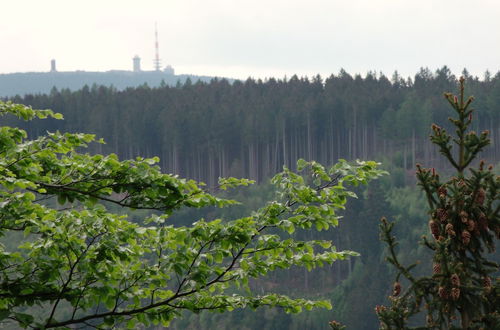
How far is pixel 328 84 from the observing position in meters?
Answer: 140

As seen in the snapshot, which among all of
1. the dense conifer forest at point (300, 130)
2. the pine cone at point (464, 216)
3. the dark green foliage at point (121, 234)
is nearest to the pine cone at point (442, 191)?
the pine cone at point (464, 216)

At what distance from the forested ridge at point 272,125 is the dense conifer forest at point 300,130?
0.55ft

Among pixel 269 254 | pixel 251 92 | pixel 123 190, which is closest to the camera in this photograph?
pixel 123 190

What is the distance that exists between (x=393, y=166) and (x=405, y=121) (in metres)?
7.37

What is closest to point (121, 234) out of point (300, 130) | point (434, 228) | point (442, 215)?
point (434, 228)

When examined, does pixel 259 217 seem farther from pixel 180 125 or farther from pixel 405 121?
pixel 180 125

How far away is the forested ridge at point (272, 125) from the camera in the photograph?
408ft

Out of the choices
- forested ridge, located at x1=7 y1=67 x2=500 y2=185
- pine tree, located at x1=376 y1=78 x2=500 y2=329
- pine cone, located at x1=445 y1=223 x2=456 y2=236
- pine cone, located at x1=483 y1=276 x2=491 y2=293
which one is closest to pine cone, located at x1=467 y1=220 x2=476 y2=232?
pine tree, located at x1=376 y1=78 x2=500 y2=329

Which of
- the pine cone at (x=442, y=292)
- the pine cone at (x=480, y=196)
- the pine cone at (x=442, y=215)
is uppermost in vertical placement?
the pine cone at (x=480, y=196)

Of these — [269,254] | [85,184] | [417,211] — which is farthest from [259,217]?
[417,211]

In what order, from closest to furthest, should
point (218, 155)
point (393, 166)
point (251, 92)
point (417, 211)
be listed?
point (417, 211) < point (393, 166) < point (218, 155) < point (251, 92)

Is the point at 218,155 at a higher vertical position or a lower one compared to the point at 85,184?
lower

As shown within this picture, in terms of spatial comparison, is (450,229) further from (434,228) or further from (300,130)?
(300,130)

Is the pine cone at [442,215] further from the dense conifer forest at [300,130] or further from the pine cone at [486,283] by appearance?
the dense conifer forest at [300,130]
